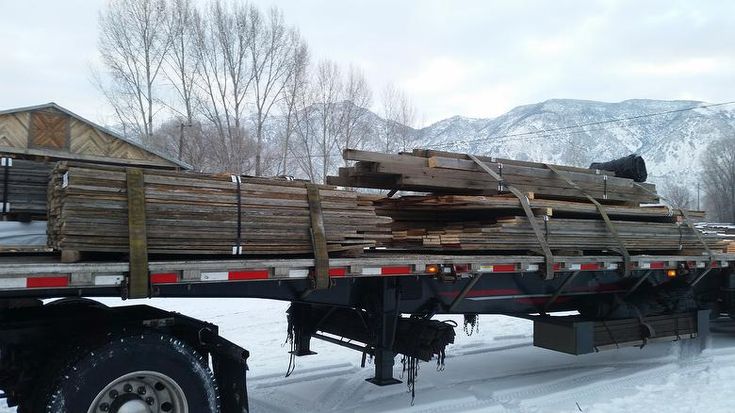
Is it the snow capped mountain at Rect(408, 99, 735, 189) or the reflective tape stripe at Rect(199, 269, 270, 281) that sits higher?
the snow capped mountain at Rect(408, 99, 735, 189)

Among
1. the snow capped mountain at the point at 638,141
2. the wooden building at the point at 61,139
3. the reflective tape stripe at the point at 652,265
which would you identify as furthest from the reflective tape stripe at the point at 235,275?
the snow capped mountain at the point at 638,141

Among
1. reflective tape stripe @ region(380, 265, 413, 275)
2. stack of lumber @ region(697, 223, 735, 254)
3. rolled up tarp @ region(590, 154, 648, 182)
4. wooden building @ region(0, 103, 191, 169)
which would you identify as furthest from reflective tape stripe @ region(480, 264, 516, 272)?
wooden building @ region(0, 103, 191, 169)

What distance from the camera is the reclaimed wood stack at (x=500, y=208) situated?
6.18m

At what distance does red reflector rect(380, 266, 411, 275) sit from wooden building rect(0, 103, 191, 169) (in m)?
6.34

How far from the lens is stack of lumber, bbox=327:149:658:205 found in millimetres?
6172

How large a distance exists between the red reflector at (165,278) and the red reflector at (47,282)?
525 mm

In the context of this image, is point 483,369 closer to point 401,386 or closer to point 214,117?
point 401,386

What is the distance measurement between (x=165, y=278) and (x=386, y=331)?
99.6 inches

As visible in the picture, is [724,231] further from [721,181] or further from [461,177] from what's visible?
[721,181]

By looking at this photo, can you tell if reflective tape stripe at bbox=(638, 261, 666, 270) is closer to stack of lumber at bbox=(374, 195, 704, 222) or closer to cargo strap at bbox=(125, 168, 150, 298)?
stack of lumber at bbox=(374, 195, 704, 222)

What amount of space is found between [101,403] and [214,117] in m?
26.3

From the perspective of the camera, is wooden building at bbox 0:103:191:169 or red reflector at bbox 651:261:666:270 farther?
wooden building at bbox 0:103:191:169

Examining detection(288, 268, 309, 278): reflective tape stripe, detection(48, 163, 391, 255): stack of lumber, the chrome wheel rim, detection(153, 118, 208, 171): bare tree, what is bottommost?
the chrome wheel rim

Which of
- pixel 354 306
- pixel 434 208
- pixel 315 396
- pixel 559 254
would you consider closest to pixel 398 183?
pixel 434 208
